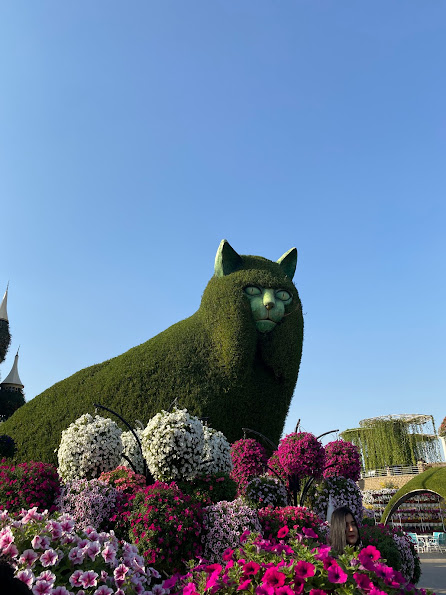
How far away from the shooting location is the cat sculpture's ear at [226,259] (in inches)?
509

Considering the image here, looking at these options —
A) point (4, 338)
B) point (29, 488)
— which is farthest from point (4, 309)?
point (29, 488)

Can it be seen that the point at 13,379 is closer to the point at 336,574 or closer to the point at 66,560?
the point at 66,560

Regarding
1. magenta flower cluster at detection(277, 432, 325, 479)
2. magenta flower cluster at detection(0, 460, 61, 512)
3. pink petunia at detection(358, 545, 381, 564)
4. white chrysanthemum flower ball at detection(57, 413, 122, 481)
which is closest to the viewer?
pink petunia at detection(358, 545, 381, 564)

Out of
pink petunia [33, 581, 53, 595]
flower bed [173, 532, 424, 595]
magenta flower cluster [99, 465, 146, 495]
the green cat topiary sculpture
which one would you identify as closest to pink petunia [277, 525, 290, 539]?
flower bed [173, 532, 424, 595]

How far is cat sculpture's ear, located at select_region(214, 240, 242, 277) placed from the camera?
12922mm

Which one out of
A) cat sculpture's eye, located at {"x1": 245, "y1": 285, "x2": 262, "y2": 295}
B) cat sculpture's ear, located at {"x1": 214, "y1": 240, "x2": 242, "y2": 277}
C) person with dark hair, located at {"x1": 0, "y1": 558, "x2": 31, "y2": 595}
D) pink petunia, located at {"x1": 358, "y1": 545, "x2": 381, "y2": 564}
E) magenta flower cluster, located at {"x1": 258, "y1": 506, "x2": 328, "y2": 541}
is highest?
cat sculpture's ear, located at {"x1": 214, "y1": 240, "x2": 242, "y2": 277}

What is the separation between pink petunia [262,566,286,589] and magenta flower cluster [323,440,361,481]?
802 cm

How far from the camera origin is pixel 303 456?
8.77 meters

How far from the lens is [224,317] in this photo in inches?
480

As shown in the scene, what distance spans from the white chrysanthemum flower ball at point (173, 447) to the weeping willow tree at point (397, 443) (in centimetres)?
3848

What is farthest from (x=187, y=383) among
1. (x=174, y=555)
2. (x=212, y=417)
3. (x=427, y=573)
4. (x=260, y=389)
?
(x=427, y=573)

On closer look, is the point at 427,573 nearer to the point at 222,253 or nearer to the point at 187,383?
the point at 187,383

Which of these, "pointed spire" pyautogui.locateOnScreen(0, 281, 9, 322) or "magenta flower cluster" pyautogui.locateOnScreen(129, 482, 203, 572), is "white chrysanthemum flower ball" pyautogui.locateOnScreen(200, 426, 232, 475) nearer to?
"magenta flower cluster" pyautogui.locateOnScreen(129, 482, 203, 572)

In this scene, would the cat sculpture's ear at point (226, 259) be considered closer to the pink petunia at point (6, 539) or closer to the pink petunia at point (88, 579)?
the pink petunia at point (6, 539)
